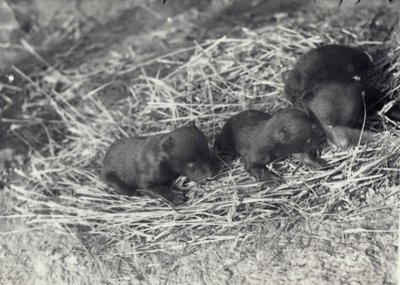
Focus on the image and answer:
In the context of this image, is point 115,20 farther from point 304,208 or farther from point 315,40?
point 304,208

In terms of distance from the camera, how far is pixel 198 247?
5.26 meters

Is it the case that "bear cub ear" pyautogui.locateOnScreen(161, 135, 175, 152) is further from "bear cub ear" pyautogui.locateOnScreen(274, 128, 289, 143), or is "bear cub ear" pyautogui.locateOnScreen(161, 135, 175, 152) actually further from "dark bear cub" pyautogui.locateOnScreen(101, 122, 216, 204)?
"bear cub ear" pyautogui.locateOnScreen(274, 128, 289, 143)

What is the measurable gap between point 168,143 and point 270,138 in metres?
1.00

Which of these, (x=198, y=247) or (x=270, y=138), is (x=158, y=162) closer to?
(x=198, y=247)

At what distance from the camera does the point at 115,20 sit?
832cm

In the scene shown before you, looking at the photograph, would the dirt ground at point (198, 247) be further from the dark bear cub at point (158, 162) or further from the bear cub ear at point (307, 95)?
the bear cub ear at point (307, 95)

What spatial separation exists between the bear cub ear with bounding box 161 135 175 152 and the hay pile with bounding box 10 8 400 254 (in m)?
0.53

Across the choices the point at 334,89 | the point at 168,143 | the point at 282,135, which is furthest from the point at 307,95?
the point at 168,143

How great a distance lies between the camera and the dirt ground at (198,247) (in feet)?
15.4

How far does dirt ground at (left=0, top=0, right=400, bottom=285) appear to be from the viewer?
185 inches

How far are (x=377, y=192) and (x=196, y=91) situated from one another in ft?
8.41

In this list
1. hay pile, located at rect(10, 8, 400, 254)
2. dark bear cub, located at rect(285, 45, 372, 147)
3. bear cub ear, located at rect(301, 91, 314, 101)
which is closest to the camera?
hay pile, located at rect(10, 8, 400, 254)

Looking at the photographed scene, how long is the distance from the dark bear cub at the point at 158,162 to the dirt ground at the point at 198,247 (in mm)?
714

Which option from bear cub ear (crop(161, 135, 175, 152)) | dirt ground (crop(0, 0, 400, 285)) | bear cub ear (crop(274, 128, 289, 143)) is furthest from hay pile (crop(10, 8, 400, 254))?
bear cub ear (crop(161, 135, 175, 152))
